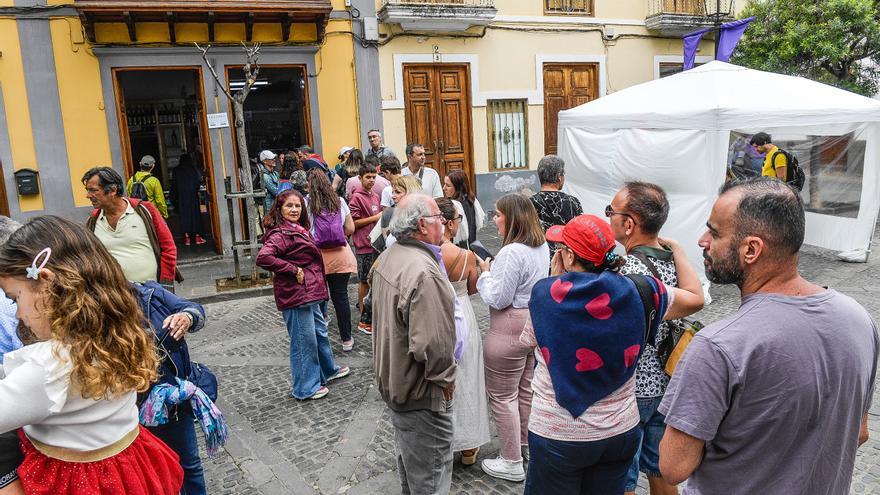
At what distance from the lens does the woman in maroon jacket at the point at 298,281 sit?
456 centimetres

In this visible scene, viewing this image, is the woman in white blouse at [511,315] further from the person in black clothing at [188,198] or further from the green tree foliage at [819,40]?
the green tree foliage at [819,40]

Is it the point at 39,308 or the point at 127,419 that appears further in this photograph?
the point at 127,419

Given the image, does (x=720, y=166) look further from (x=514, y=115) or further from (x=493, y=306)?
(x=514, y=115)

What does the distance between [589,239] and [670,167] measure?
20.2ft

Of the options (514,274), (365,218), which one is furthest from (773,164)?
(514,274)

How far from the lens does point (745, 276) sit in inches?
65.9

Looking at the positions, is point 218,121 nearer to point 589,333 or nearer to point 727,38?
point 589,333

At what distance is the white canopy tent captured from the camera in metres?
7.26

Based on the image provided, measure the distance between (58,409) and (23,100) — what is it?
9.22 m

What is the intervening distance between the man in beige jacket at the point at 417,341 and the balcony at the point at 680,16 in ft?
40.1

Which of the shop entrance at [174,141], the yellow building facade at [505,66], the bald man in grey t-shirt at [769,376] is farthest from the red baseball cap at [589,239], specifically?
the shop entrance at [174,141]

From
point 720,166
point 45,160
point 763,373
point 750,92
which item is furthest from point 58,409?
point 45,160

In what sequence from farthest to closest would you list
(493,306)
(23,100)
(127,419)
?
(23,100)
(493,306)
(127,419)

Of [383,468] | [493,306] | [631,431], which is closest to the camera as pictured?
[631,431]
